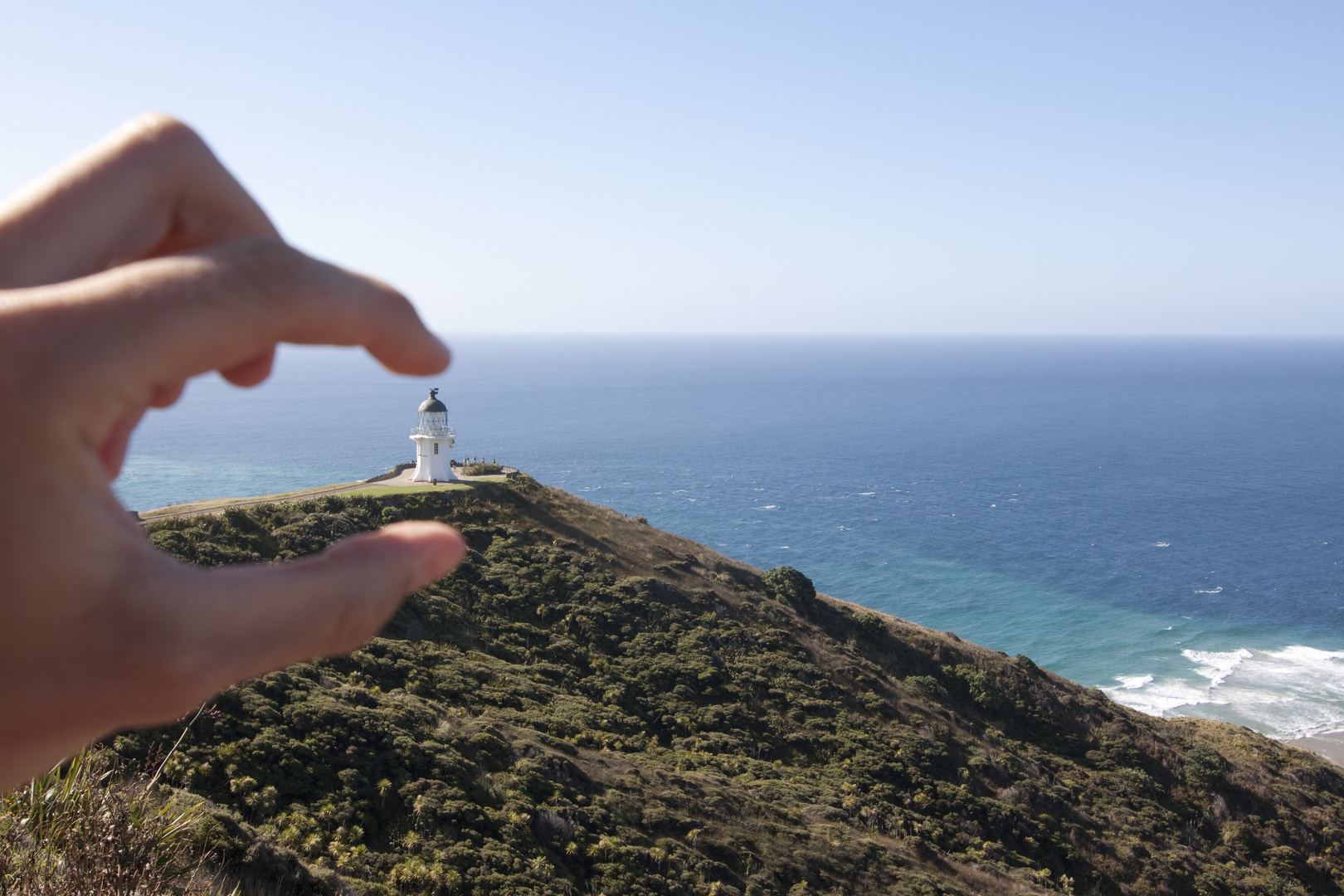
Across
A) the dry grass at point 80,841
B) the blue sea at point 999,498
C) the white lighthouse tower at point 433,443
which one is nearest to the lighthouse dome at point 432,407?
the white lighthouse tower at point 433,443

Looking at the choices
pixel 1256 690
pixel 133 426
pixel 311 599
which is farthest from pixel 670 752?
pixel 1256 690

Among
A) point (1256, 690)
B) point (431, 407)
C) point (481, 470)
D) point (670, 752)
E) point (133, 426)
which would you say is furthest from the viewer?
point (1256, 690)

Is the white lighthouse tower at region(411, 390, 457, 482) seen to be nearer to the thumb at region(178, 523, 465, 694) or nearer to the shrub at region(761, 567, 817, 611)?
the shrub at region(761, 567, 817, 611)

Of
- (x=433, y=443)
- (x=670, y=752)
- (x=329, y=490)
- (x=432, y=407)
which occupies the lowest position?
(x=670, y=752)

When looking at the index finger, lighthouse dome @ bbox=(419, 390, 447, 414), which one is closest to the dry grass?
the index finger

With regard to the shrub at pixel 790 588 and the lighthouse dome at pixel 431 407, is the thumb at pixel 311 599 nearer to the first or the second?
the lighthouse dome at pixel 431 407

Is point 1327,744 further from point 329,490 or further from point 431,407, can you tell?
point 329,490
